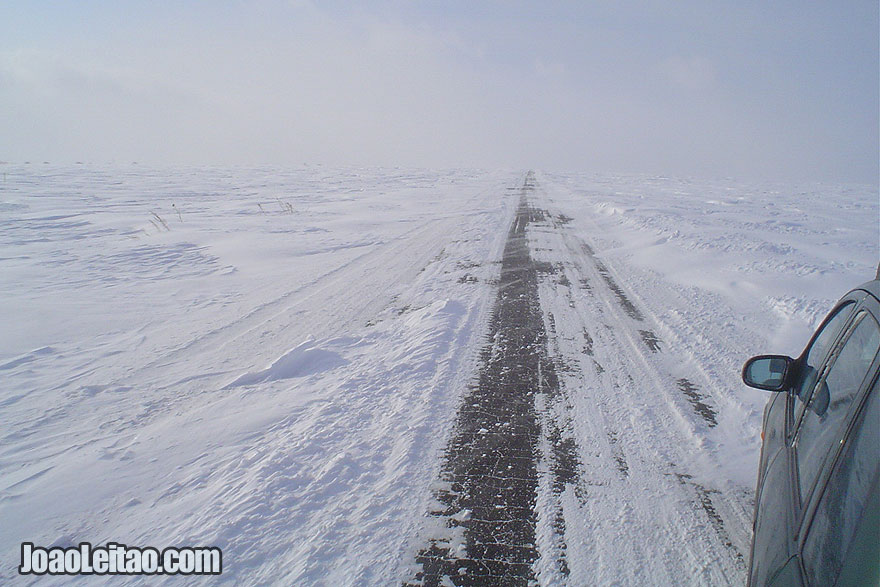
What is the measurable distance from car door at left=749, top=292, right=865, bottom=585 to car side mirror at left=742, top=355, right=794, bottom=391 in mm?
67

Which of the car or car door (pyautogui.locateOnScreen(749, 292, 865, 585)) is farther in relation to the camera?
car door (pyautogui.locateOnScreen(749, 292, 865, 585))

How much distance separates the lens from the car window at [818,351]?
1.97 meters

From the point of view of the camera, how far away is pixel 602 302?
6.93 m

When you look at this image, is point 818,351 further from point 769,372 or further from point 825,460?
point 825,460

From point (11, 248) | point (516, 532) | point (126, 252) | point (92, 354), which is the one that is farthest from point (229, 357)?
point (11, 248)

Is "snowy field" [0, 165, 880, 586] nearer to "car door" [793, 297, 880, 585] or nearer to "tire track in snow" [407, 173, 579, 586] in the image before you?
"tire track in snow" [407, 173, 579, 586]

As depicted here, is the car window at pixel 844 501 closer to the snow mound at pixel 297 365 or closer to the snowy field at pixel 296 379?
the snowy field at pixel 296 379

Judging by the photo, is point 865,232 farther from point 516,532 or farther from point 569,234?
point 516,532

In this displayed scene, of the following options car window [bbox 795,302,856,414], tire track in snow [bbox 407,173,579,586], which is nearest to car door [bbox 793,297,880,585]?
car window [bbox 795,302,856,414]

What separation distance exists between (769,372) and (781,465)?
528 mm

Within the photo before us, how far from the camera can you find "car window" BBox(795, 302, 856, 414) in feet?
6.45

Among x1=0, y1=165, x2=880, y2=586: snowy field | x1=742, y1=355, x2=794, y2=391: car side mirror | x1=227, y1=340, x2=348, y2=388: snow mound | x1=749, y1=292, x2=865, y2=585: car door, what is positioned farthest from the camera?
x1=227, y1=340, x2=348, y2=388: snow mound

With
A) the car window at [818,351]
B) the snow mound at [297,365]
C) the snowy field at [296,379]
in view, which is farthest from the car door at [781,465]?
the snow mound at [297,365]

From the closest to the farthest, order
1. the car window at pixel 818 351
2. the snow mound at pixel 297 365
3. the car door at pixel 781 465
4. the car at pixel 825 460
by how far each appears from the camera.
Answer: the car at pixel 825 460, the car door at pixel 781 465, the car window at pixel 818 351, the snow mound at pixel 297 365
